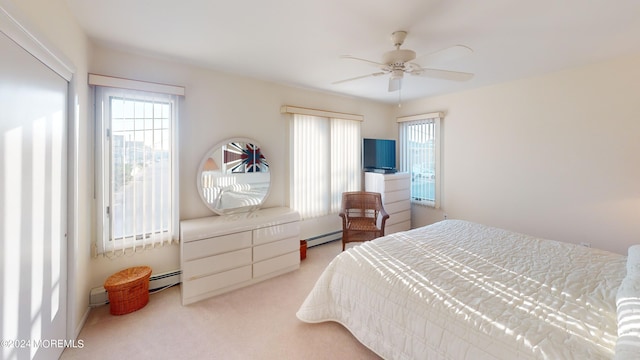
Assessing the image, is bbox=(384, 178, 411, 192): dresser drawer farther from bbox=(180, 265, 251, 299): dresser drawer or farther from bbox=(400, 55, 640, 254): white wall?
bbox=(180, 265, 251, 299): dresser drawer

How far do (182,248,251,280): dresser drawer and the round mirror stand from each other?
0.60 m

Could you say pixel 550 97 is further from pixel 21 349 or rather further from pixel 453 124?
pixel 21 349

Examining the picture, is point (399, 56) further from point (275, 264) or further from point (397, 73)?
point (275, 264)

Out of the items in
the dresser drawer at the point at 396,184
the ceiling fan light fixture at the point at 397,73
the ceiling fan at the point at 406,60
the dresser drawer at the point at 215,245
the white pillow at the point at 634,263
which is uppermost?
the ceiling fan at the point at 406,60

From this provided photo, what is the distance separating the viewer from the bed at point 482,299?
3.58 ft

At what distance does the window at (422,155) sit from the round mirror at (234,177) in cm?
264

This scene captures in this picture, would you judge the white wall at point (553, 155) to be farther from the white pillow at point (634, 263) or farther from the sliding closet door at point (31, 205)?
the sliding closet door at point (31, 205)

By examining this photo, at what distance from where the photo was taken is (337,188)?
4.21 meters

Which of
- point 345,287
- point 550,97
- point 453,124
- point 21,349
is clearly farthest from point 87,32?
point 550,97

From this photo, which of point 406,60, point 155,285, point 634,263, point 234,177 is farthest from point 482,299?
point 155,285

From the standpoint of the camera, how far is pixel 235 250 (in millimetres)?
2652

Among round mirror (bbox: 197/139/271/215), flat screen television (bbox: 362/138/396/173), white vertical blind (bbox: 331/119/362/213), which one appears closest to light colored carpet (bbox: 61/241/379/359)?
round mirror (bbox: 197/139/271/215)

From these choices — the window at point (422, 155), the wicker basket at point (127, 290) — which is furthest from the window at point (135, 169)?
the window at point (422, 155)

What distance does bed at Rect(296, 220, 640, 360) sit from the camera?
1.09 meters
